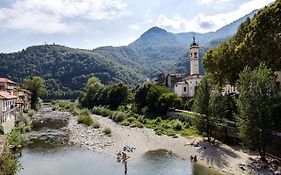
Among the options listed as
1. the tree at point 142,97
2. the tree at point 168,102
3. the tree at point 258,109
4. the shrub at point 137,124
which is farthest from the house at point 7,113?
the tree at point 258,109

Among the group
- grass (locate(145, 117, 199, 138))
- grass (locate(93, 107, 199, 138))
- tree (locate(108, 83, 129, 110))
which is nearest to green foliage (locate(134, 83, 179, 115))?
grass (locate(93, 107, 199, 138))

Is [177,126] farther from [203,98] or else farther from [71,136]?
[71,136]

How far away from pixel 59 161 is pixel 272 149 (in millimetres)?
24703

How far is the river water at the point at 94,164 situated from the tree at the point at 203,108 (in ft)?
22.5

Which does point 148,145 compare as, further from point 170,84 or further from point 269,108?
point 170,84

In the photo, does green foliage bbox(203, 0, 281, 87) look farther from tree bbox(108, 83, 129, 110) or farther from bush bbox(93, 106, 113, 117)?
tree bbox(108, 83, 129, 110)

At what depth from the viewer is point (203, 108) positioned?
47.5 meters

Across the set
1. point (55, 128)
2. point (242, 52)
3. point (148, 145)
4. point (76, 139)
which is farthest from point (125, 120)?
point (242, 52)

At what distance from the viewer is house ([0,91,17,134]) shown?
54.3 m

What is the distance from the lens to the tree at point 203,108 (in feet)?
155

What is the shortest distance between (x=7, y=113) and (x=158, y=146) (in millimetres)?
28918

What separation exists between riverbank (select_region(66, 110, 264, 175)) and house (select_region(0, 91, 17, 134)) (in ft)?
33.8

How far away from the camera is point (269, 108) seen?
114 feet

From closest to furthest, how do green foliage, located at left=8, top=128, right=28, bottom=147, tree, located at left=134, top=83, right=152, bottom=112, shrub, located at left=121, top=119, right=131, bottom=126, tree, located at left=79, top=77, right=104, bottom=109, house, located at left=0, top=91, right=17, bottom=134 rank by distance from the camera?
green foliage, located at left=8, top=128, right=28, bottom=147 < house, located at left=0, top=91, right=17, bottom=134 < shrub, located at left=121, top=119, right=131, bottom=126 < tree, located at left=134, top=83, right=152, bottom=112 < tree, located at left=79, top=77, right=104, bottom=109
